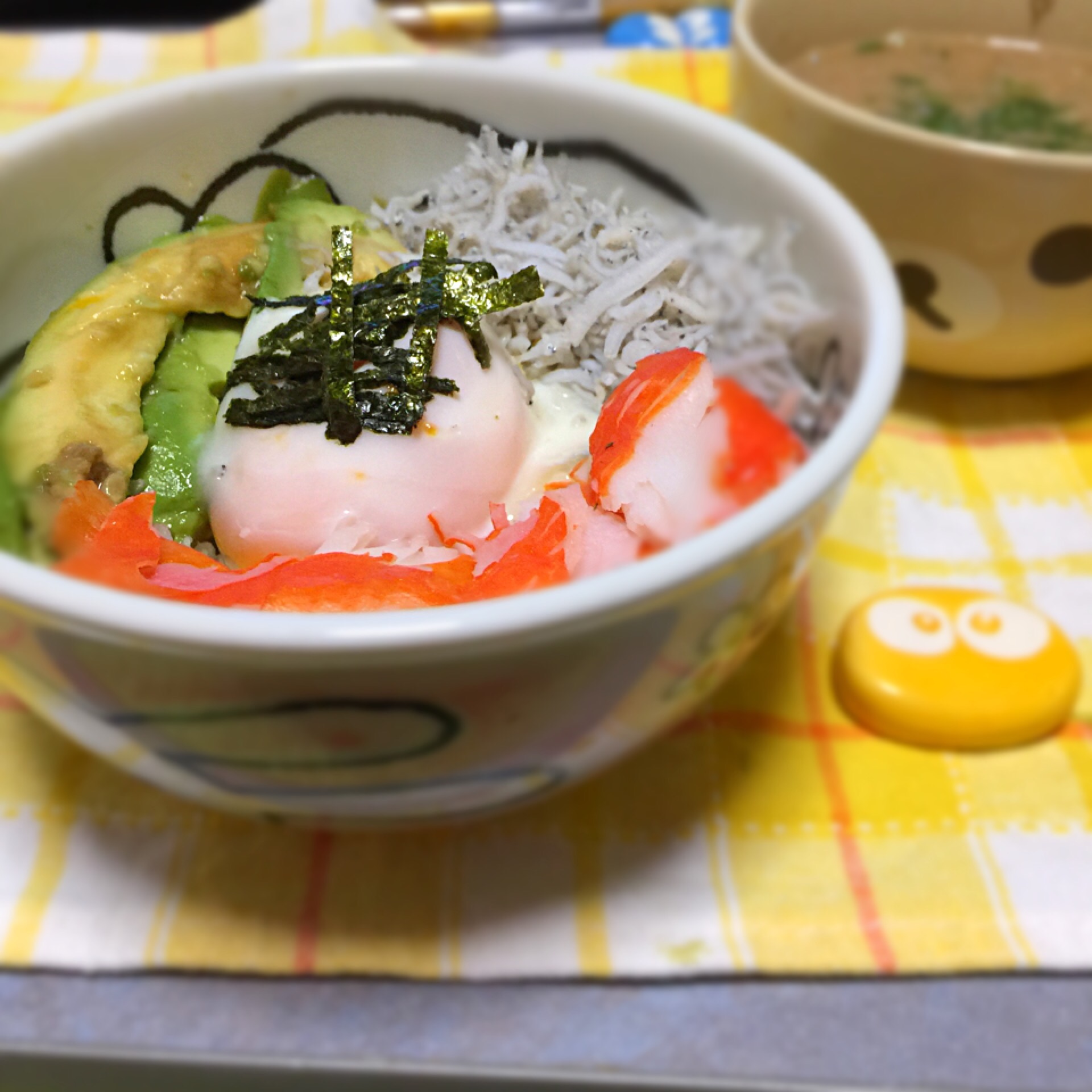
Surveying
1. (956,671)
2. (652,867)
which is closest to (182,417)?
(652,867)

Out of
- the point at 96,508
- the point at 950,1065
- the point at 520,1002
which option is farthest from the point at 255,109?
the point at 950,1065

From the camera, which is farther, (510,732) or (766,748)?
(766,748)

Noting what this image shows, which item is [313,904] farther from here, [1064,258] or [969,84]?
[969,84]

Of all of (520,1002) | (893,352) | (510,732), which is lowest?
(520,1002)

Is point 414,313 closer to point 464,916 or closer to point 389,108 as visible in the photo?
point 389,108

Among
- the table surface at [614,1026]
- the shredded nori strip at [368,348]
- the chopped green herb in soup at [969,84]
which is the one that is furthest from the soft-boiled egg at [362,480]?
the chopped green herb in soup at [969,84]

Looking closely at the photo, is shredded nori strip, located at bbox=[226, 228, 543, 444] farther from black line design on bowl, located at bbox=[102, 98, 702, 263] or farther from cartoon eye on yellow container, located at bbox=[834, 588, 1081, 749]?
cartoon eye on yellow container, located at bbox=[834, 588, 1081, 749]

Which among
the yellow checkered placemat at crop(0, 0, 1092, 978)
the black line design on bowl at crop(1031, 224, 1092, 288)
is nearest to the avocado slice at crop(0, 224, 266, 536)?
the yellow checkered placemat at crop(0, 0, 1092, 978)
